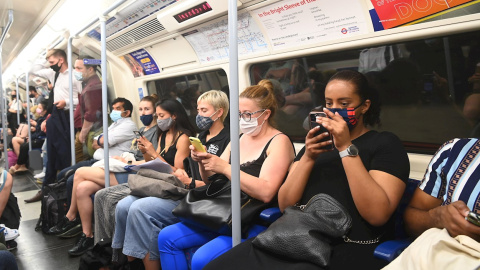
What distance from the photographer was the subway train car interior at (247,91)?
2070mm

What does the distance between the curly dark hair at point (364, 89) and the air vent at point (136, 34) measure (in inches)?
110

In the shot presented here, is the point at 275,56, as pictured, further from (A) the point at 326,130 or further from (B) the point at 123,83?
(B) the point at 123,83

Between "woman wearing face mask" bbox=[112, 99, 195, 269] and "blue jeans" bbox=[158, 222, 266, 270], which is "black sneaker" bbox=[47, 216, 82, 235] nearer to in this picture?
"woman wearing face mask" bbox=[112, 99, 195, 269]

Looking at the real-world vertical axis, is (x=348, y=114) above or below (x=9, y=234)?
above

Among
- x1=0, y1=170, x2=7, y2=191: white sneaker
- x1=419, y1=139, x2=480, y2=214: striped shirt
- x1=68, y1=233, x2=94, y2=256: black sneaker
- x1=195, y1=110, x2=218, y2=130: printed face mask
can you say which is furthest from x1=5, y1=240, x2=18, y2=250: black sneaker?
x1=419, y1=139, x2=480, y2=214: striped shirt

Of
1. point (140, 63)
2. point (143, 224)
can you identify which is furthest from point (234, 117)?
point (140, 63)

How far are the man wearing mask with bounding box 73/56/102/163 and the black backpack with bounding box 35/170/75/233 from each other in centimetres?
76

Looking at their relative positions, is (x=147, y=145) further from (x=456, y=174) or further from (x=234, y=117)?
(x=456, y=174)

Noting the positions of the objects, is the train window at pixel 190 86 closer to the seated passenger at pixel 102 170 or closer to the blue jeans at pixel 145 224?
the seated passenger at pixel 102 170

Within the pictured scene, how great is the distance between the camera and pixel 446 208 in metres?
1.69

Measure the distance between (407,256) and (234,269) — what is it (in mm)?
773

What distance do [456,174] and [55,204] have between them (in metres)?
4.01

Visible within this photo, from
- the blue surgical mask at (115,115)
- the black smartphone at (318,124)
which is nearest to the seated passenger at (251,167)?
the black smartphone at (318,124)

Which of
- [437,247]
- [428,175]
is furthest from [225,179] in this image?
[437,247]
